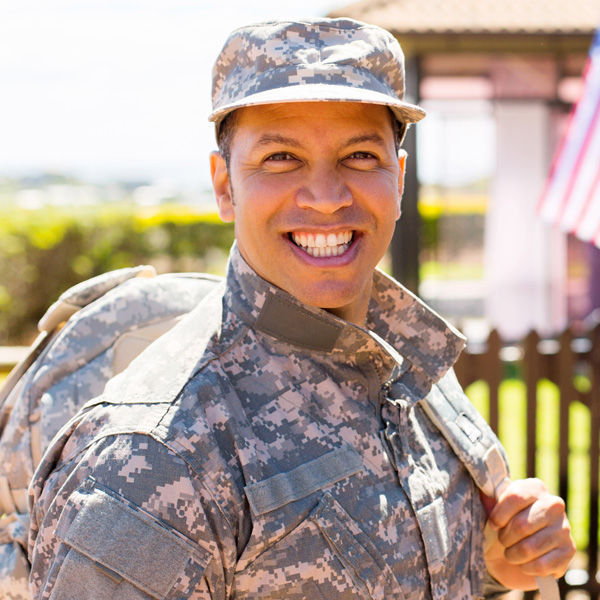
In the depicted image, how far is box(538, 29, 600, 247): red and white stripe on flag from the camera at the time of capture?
11.1 ft

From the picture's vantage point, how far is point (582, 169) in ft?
11.7

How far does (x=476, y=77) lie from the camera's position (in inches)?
319

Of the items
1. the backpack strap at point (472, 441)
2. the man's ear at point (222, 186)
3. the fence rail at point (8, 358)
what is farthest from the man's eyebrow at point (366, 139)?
the fence rail at point (8, 358)

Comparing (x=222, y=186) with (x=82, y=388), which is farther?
(x=82, y=388)

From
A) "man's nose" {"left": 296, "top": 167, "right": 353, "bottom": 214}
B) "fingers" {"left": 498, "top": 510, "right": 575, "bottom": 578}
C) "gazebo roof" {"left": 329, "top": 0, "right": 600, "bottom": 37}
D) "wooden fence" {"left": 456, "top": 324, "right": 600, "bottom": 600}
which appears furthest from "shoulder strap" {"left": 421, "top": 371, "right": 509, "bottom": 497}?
"gazebo roof" {"left": 329, "top": 0, "right": 600, "bottom": 37}

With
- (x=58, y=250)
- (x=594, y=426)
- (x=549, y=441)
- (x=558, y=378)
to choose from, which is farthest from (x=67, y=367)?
(x=58, y=250)

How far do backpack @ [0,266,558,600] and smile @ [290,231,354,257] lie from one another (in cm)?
50

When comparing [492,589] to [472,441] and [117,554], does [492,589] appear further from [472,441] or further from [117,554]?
[117,554]

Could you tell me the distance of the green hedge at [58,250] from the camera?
9398mm

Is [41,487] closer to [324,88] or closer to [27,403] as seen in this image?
[27,403]

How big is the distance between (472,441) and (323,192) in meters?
0.74

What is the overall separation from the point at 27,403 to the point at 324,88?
3.32ft

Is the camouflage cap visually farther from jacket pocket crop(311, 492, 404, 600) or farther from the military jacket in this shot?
jacket pocket crop(311, 492, 404, 600)

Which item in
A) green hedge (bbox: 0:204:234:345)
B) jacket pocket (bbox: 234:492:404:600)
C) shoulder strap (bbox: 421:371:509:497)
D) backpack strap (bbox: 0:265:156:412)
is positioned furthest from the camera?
green hedge (bbox: 0:204:234:345)
